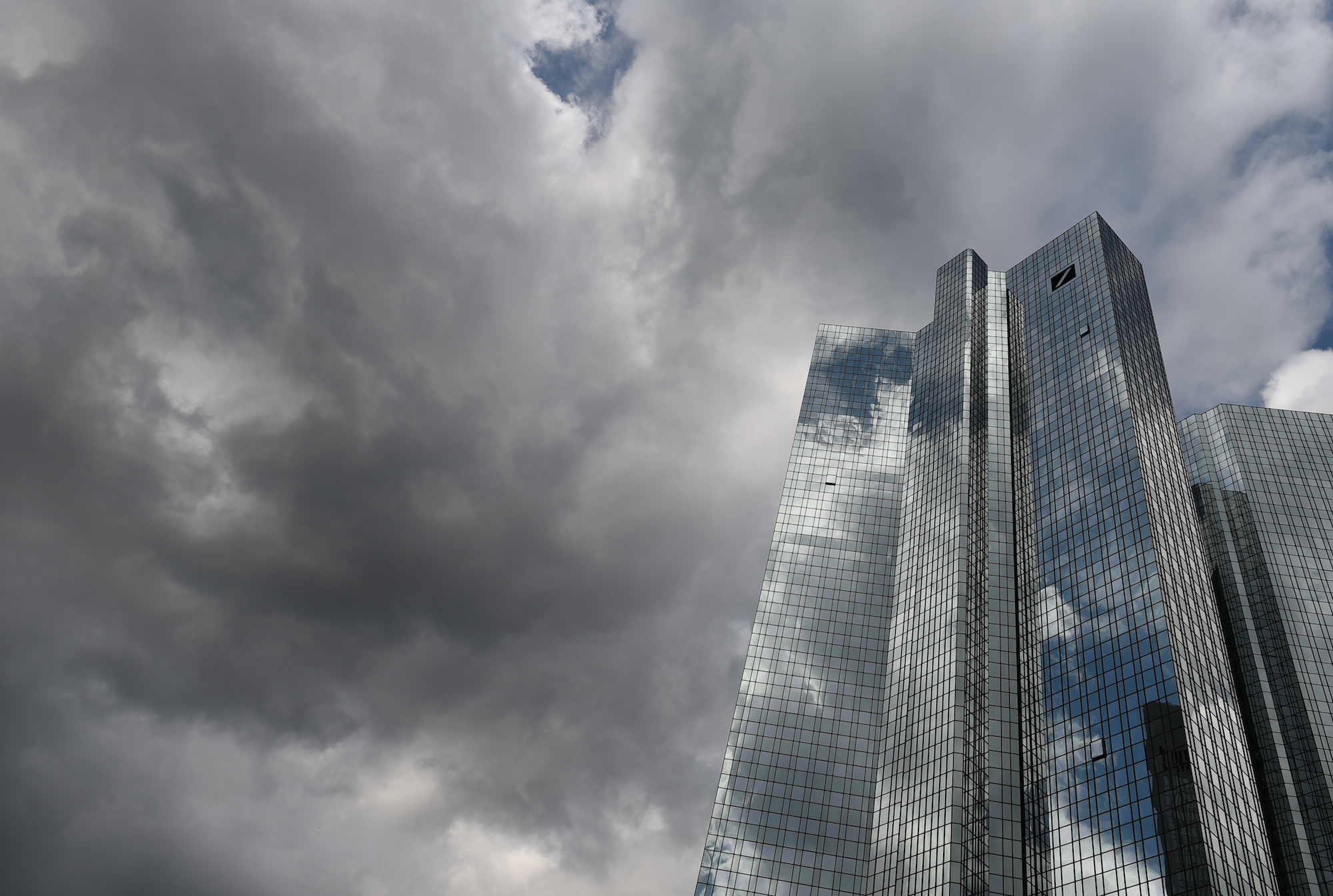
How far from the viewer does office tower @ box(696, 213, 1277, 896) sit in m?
98.5

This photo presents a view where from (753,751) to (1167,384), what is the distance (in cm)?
9744

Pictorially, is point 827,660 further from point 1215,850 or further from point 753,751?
point 1215,850

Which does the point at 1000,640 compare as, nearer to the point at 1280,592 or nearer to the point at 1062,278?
the point at 1280,592

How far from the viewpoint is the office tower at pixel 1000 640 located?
98.5m

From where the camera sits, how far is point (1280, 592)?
146375 mm

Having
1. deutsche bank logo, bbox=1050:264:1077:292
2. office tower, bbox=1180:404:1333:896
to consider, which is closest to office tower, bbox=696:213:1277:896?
deutsche bank logo, bbox=1050:264:1077:292

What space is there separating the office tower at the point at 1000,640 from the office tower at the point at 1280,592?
2785 centimetres

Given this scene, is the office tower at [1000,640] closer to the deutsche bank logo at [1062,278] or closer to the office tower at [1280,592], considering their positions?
the deutsche bank logo at [1062,278]

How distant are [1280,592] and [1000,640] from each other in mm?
57960

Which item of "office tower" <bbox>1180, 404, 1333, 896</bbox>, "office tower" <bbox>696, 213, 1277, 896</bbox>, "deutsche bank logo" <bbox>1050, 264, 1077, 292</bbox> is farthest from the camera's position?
"deutsche bank logo" <bbox>1050, 264, 1077, 292</bbox>

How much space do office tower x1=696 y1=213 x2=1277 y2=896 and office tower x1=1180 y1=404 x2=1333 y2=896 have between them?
27.9 m

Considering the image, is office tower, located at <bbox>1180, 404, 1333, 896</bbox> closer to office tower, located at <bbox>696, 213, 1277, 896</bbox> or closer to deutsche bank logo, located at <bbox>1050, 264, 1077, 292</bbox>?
office tower, located at <bbox>696, 213, 1277, 896</bbox>

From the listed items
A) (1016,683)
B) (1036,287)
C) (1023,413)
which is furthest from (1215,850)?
(1036,287)

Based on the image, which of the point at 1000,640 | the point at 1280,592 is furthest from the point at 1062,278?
the point at 1000,640
